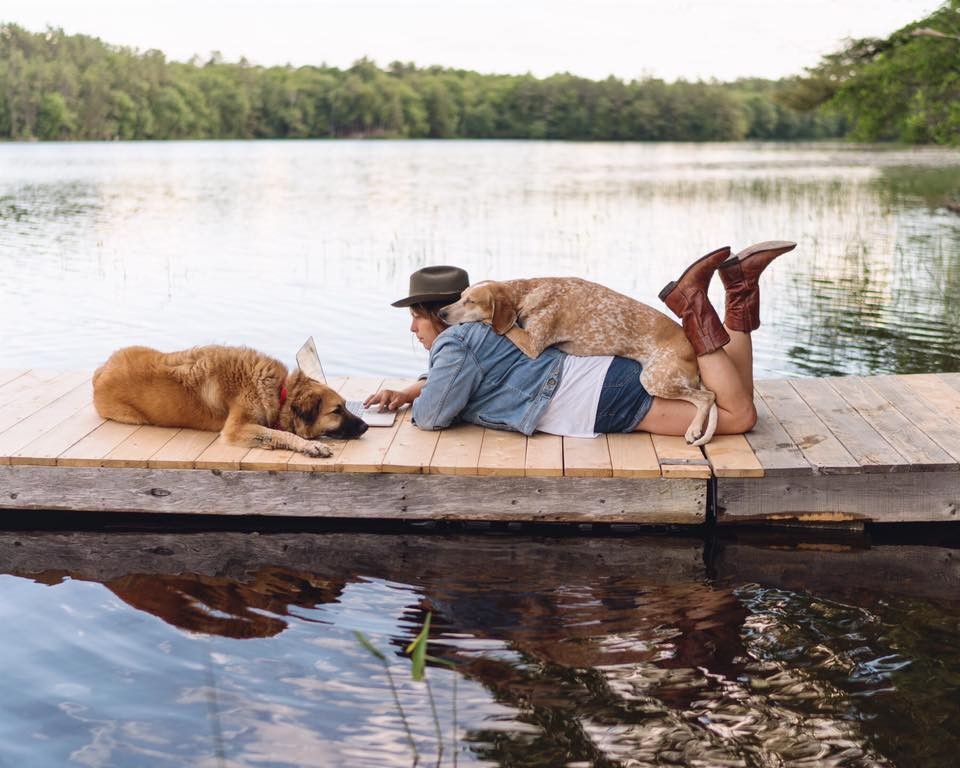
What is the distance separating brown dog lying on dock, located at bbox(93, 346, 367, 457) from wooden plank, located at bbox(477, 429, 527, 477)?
2.50 ft

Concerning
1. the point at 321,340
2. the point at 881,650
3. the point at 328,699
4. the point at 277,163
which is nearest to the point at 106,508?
the point at 328,699

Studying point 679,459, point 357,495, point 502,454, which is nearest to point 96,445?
point 357,495

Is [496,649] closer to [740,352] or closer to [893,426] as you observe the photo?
[740,352]

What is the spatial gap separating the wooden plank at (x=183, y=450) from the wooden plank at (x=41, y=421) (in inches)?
32.8

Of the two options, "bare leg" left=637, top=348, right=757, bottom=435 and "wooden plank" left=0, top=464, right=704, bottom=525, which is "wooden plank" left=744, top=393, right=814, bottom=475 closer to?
"bare leg" left=637, top=348, right=757, bottom=435

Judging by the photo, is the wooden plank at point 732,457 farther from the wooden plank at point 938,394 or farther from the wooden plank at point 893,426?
the wooden plank at point 938,394

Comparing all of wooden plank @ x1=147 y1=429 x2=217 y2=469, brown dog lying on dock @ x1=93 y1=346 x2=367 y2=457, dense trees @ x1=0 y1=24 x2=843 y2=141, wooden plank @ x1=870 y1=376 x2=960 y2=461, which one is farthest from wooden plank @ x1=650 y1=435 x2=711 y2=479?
dense trees @ x1=0 y1=24 x2=843 y2=141

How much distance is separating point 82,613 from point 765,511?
361 cm

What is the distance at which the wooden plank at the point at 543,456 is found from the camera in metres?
5.59

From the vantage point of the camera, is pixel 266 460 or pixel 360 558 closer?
pixel 266 460

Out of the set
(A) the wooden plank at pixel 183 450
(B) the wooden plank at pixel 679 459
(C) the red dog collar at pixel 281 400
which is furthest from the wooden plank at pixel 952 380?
(A) the wooden plank at pixel 183 450

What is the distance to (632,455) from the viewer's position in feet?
18.9

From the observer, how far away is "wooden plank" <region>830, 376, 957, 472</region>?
566 cm

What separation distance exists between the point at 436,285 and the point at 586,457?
4.66ft
